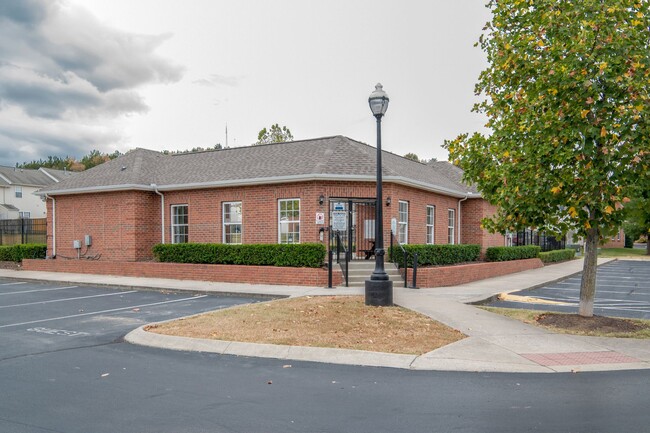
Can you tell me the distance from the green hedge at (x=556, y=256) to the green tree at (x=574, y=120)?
2095 centimetres

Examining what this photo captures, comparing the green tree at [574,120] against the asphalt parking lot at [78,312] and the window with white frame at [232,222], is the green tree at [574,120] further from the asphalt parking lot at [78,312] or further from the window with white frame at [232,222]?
the window with white frame at [232,222]

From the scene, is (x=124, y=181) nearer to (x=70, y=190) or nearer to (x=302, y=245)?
(x=70, y=190)

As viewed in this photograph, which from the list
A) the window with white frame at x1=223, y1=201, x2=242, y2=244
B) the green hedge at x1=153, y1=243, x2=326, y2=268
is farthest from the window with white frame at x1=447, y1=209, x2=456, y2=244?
the window with white frame at x1=223, y1=201, x2=242, y2=244

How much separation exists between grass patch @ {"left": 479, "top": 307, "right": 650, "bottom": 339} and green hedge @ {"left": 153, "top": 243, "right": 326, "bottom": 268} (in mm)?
6799

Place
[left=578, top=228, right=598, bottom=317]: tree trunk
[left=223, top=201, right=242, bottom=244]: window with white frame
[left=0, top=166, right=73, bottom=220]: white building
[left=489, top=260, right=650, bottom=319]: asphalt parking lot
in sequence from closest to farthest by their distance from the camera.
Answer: [left=578, top=228, right=598, bottom=317]: tree trunk, [left=489, top=260, right=650, bottom=319]: asphalt parking lot, [left=223, top=201, right=242, bottom=244]: window with white frame, [left=0, top=166, right=73, bottom=220]: white building

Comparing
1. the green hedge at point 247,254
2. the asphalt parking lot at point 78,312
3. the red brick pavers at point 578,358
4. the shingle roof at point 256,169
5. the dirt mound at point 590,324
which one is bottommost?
the red brick pavers at point 578,358

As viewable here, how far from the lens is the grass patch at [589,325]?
353 inches

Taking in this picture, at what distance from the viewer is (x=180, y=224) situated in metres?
20.5

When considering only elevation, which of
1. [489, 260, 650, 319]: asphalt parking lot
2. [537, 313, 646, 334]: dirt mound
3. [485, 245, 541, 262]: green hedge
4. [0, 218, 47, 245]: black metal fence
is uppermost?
[0, 218, 47, 245]: black metal fence

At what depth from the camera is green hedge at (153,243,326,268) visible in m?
15.7

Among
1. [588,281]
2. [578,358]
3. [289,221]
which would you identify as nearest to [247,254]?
[289,221]

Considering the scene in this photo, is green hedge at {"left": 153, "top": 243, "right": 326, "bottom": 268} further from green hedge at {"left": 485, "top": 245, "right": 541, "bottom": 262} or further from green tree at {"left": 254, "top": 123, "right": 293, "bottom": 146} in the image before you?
green tree at {"left": 254, "top": 123, "right": 293, "bottom": 146}

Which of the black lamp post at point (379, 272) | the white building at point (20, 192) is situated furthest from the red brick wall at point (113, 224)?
the white building at point (20, 192)

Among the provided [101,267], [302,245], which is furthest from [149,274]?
[302,245]
